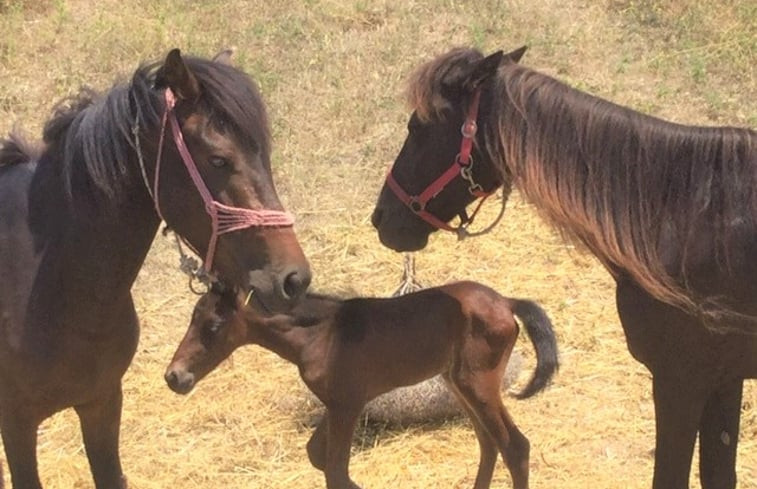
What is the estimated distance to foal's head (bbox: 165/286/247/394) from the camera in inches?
163

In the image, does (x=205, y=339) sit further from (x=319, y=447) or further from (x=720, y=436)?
(x=720, y=436)

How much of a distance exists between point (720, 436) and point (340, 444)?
1.41 m

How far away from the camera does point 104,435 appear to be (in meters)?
3.38

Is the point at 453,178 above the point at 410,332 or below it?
above

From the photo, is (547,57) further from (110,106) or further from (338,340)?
(110,106)

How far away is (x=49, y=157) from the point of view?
3.11 m

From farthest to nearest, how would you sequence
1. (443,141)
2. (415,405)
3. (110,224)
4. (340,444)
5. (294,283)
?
(415,405)
(340,444)
(443,141)
(110,224)
(294,283)

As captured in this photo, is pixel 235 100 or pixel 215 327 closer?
pixel 235 100

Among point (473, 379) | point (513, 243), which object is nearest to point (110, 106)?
point (473, 379)

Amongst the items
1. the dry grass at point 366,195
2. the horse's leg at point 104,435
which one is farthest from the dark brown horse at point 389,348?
the horse's leg at point 104,435

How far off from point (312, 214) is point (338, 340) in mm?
3054

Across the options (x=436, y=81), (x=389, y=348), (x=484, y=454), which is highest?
(x=436, y=81)

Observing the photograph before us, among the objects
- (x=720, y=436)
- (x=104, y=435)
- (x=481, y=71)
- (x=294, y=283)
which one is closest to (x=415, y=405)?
(x=720, y=436)

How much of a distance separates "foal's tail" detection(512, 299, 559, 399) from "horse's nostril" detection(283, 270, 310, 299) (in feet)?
6.54
